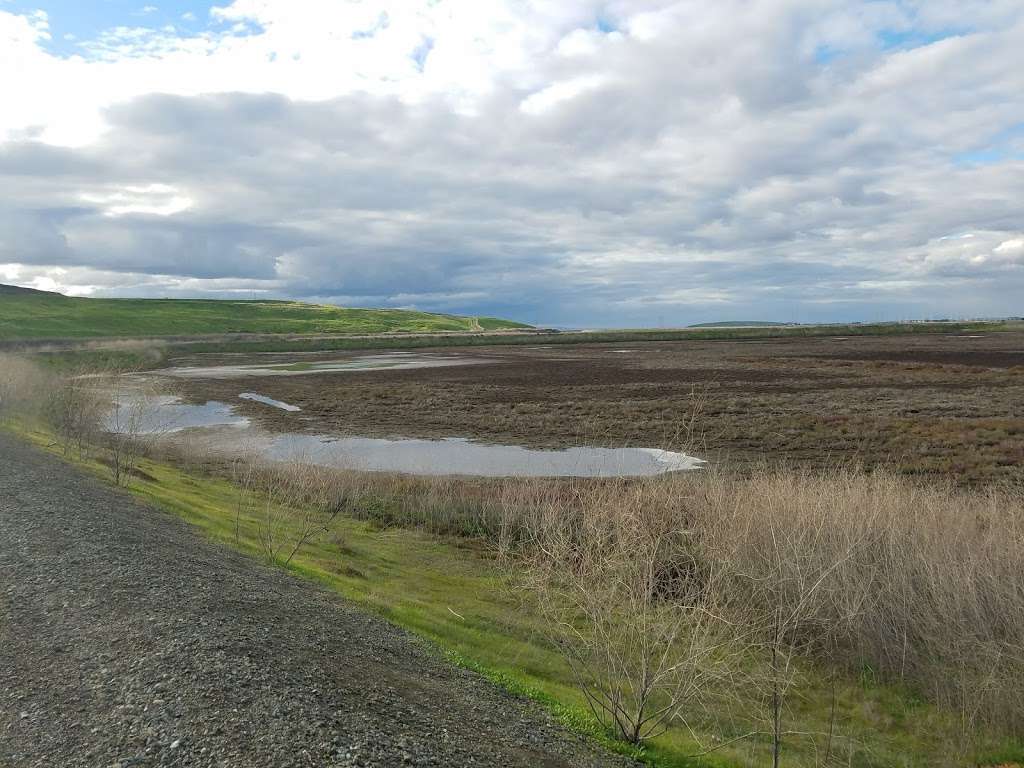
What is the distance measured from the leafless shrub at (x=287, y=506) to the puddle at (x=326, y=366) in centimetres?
5599

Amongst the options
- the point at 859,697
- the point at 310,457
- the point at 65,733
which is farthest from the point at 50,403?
the point at 859,697

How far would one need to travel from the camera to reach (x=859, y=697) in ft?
45.4

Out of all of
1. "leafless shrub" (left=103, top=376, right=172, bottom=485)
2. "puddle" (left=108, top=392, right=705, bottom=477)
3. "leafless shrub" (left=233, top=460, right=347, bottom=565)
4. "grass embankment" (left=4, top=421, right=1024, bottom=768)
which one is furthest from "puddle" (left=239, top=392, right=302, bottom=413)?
"grass embankment" (left=4, top=421, right=1024, bottom=768)

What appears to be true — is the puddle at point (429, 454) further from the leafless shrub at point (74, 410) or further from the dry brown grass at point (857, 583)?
the dry brown grass at point (857, 583)

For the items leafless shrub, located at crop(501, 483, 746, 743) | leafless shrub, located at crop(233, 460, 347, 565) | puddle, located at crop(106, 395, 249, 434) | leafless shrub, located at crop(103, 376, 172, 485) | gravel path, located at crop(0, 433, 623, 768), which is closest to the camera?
gravel path, located at crop(0, 433, 623, 768)

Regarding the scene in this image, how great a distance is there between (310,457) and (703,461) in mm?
19591

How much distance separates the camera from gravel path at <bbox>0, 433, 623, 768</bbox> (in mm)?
7734

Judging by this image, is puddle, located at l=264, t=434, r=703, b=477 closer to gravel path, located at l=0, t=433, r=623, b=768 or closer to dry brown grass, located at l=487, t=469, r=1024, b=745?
dry brown grass, located at l=487, t=469, r=1024, b=745

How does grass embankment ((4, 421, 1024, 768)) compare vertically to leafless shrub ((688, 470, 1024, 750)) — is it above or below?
below

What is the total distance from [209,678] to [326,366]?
8882cm

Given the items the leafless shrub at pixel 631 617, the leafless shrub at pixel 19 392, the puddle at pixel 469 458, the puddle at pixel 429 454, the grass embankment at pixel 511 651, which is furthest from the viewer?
the leafless shrub at pixel 19 392

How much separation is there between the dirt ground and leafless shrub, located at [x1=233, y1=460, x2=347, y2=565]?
14724mm

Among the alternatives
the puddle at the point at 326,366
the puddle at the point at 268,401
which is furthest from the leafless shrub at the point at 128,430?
the puddle at the point at 326,366

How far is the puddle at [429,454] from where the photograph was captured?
3362 centimetres
